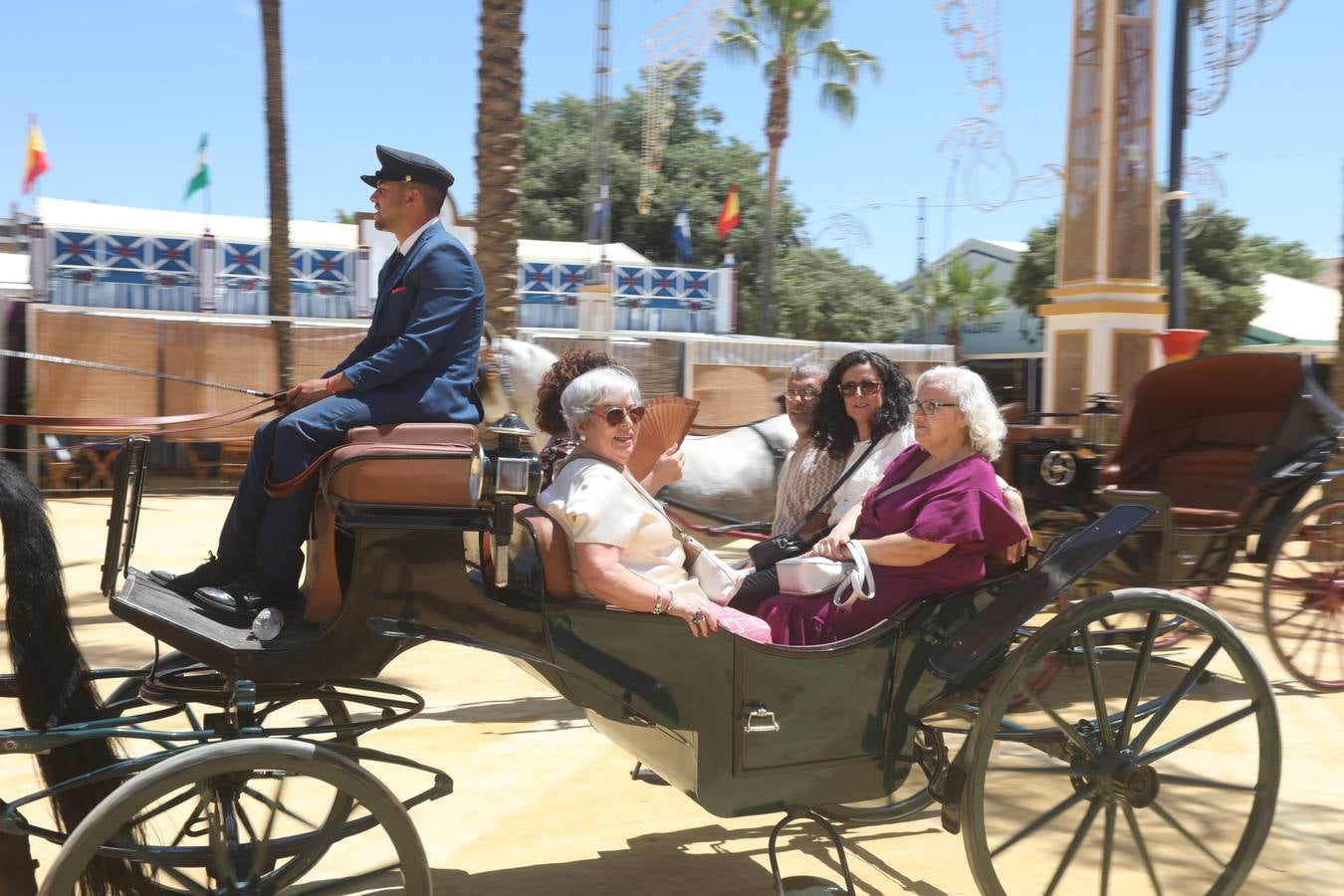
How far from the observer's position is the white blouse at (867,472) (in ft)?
15.6

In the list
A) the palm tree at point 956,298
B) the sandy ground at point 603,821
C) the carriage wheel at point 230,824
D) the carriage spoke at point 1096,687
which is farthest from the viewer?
the palm tree at point 956,298

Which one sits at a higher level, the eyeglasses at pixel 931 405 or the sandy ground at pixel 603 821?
the eyeglasses at pixel 931 405

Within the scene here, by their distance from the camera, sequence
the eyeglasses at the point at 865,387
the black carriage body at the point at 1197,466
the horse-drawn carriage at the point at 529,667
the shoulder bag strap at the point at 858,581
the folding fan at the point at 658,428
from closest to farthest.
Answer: the horse-drawn carriage at the point at 529,667 → the shoulder bag strap at the point at 858,581 → the eyeglasses at the point at 865,387 → the folding fan at the point at 658,428 → the black carriage body at the point at 1197,466

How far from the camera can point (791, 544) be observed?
4.40 metres

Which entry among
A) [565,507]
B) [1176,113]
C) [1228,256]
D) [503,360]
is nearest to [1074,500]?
[503,360]

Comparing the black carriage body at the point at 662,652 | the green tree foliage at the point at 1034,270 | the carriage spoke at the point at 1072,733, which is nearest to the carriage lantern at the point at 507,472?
the black carriage body at the point at 662,652

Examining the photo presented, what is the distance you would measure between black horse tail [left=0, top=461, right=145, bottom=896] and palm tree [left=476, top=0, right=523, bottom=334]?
5854mm

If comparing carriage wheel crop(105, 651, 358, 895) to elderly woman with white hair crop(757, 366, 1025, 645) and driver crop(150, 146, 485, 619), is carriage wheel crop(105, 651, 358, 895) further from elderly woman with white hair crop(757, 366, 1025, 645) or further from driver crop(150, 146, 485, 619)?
elderly woman with white hair crop(757, 366, 1025, 645)

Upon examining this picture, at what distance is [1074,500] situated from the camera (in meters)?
Result: 6.38

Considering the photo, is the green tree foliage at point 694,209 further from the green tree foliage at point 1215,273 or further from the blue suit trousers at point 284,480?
the blue suit trousers at point 284,480

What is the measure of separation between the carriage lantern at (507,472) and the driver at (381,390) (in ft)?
1.83

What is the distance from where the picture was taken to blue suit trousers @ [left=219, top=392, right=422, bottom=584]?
3.00 meters

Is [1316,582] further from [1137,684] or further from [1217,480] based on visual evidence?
[1137,684]

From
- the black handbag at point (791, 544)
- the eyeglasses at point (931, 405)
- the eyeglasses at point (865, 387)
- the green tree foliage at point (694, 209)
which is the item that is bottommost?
the black handbag at point (791, 544)
